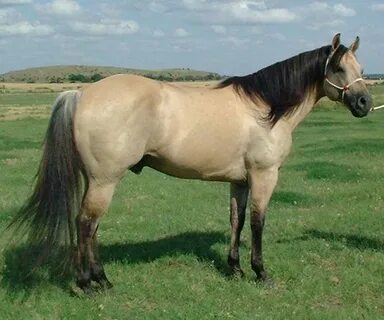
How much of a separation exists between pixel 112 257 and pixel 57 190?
1.90 m

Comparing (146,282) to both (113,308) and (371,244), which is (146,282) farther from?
(371,244)

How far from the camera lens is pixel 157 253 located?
26.9 ft

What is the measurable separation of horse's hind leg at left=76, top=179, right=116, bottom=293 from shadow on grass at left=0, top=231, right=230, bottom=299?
0.28m

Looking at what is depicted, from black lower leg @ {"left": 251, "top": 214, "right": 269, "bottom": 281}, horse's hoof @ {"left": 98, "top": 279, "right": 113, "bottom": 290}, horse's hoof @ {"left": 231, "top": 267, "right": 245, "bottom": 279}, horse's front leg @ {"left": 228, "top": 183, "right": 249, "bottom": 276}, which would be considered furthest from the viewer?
horse's front leg @ {"left": 228, "top": 183, "right": 249, "bottom": 276}

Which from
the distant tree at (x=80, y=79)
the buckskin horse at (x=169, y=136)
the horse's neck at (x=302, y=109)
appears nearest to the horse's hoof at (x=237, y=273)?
the buckskin horse at (x=169, y=136)

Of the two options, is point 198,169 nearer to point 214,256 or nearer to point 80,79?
point 214,256

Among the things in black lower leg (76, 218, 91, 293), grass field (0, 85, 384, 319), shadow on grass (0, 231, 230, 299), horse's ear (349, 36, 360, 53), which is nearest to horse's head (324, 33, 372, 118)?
horse's ear (349, 36, 360, 53)

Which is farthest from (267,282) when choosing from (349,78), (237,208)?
(349,78)

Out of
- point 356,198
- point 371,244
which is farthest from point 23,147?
point 371,244

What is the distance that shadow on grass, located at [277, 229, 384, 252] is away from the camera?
27.8 ft

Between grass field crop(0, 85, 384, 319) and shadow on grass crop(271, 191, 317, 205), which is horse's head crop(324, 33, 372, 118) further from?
shadow on grass crop(271, 191, 317, 205)

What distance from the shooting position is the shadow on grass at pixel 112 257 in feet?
22.2

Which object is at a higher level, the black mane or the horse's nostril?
the black mane

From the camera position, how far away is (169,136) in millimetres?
6559
